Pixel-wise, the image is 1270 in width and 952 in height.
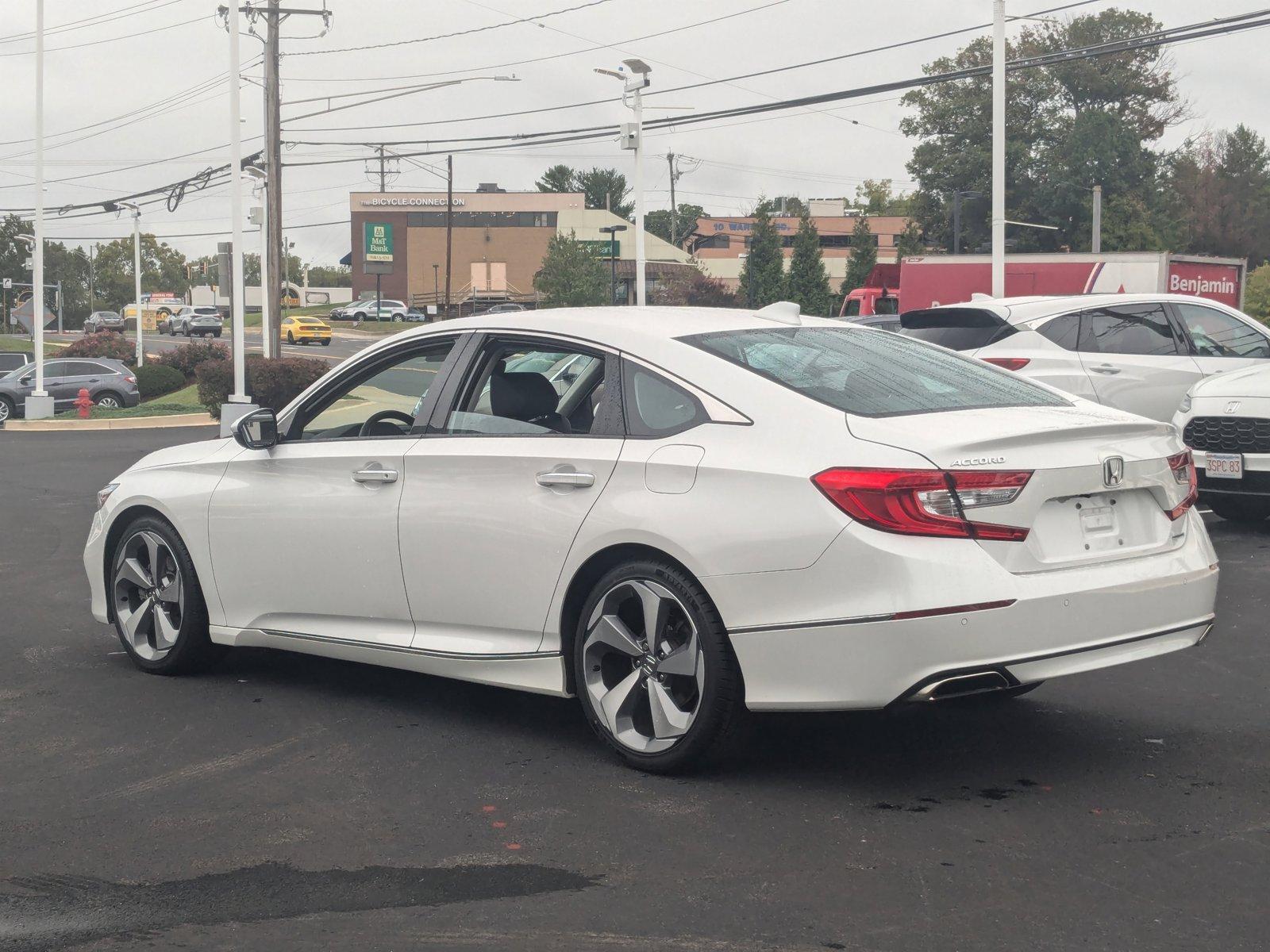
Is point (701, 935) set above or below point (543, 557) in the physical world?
below

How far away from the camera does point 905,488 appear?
4422 mm

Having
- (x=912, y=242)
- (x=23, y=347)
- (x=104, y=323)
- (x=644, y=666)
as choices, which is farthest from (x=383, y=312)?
(x=644, y=666)

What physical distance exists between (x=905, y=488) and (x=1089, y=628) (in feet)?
2.42

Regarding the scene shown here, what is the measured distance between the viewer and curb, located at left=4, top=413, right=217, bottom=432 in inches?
1227

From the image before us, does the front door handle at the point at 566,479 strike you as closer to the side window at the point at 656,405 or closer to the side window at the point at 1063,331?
the side window at the point at 656,405

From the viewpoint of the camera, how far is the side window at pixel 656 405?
500 centimetres

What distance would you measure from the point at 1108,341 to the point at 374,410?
731cm

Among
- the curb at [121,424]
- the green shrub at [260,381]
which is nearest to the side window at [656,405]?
the green shrub at [260,381]

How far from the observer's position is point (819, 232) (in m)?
139

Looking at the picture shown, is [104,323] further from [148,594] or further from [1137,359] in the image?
[148,594]

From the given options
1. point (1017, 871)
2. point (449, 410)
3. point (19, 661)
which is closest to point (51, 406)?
point (19, 661)

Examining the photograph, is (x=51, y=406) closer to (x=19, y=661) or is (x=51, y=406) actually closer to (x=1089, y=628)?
(x=19, y=661)

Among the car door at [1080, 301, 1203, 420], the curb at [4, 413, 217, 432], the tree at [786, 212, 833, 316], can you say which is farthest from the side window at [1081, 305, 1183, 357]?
the tree at [786, 212, 833, 316]

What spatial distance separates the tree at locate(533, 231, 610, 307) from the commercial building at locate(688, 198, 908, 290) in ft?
147
